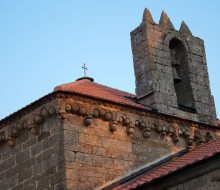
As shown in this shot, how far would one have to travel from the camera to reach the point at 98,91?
1135 cm

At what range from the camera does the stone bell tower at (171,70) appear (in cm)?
1165

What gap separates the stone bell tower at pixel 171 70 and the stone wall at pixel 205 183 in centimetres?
363

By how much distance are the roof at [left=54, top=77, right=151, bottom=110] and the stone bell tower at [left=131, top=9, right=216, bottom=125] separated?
37 centimetres

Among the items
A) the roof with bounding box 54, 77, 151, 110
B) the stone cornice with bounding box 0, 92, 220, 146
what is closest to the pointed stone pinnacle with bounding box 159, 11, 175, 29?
the roof with bounding box 54, 77, 151, 110

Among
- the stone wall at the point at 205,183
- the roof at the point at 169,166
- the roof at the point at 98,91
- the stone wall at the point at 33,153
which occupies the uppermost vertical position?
the roof at the point at 98,91

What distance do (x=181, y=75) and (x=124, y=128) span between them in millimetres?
2484

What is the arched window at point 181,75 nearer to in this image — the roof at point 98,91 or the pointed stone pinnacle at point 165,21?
the pointed stone pinnacle at point 165,21

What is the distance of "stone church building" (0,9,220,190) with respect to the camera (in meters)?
9.70

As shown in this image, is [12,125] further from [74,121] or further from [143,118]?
[143,118]

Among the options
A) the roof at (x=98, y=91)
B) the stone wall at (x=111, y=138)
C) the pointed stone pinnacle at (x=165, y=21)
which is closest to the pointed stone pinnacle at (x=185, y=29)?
the pointed stone pinnacle at (x=165, y=21)

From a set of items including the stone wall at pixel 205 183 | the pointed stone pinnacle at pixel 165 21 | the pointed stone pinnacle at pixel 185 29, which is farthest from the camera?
the pointed stone pinnacle at pixel 185 29

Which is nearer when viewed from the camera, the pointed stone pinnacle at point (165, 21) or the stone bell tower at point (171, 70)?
the stone bell tower at point (171, 70)

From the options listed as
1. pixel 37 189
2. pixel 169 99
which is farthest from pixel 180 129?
pixel 37 189

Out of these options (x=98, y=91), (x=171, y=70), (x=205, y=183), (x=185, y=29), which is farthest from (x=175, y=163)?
(x=185, y=29)
